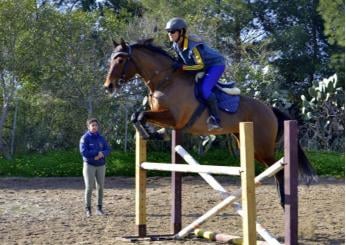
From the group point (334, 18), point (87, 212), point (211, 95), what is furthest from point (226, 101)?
point (334, 18)

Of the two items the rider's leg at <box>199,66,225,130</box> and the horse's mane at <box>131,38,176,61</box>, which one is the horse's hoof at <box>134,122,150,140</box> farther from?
the horse's mane at <box>131,38,176,61</box>

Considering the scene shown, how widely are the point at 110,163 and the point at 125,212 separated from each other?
21.5 feet

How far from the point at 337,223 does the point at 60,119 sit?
11872 mm

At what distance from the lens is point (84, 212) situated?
960 cm

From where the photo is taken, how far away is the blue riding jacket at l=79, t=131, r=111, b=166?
9234mm

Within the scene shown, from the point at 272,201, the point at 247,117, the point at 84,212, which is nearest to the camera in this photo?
the point at 247,117

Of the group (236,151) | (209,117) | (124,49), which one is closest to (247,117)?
(209,117)

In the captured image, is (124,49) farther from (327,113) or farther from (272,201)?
(327,113)

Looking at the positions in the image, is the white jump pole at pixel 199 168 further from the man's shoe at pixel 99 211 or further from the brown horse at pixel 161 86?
the man's shoe at pixel 99 211

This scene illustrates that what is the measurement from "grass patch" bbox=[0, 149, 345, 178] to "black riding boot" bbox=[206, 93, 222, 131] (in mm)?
8912

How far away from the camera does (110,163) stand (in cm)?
1622

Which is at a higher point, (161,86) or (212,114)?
(161,86)

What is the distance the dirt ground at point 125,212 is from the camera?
7.44 metres

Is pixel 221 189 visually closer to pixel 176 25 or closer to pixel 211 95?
pixel 211 95
